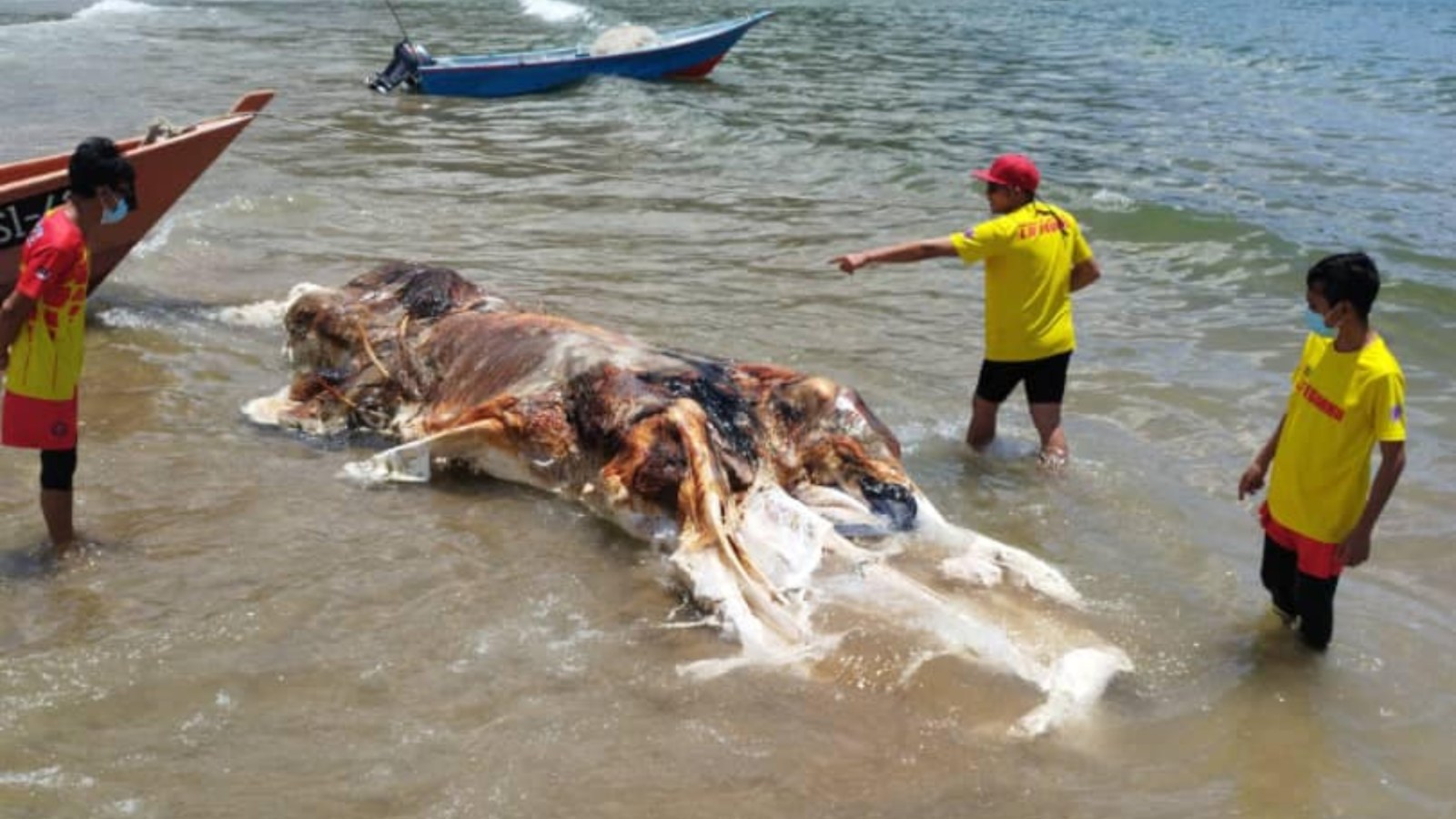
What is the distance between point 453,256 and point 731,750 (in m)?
7.48

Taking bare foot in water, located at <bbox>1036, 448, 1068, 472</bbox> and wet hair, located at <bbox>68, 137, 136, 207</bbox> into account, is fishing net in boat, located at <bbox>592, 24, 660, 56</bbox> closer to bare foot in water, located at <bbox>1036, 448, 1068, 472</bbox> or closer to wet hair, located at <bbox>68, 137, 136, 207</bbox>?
bare foot in water, located at <bbox>1036, 448, 1068, 472</bbox>

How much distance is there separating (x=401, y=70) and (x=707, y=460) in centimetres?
1791

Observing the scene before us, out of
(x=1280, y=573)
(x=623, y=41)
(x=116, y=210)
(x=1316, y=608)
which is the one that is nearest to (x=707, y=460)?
(x=1280, y=573)

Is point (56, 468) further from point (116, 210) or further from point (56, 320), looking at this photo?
point (116, 210)

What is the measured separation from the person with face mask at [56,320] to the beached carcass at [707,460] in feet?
4.56

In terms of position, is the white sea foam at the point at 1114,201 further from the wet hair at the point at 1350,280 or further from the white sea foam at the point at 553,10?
the white sea foam at the point at 553,10

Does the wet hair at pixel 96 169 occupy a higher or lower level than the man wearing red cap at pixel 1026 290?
higher

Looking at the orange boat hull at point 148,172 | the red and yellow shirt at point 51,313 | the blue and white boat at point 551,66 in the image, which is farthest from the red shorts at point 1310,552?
the blue and white boat at point 551,66

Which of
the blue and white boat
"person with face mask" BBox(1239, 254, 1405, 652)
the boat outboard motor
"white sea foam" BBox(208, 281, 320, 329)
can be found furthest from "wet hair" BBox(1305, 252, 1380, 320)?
the boat outboard motor

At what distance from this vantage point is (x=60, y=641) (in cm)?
488

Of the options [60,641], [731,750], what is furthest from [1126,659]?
[60,641]

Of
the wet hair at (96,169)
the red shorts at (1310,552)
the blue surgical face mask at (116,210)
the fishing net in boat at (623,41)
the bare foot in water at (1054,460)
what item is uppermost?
the wet hair at (96,169)

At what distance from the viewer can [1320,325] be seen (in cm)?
471

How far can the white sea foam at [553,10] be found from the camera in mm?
38594
